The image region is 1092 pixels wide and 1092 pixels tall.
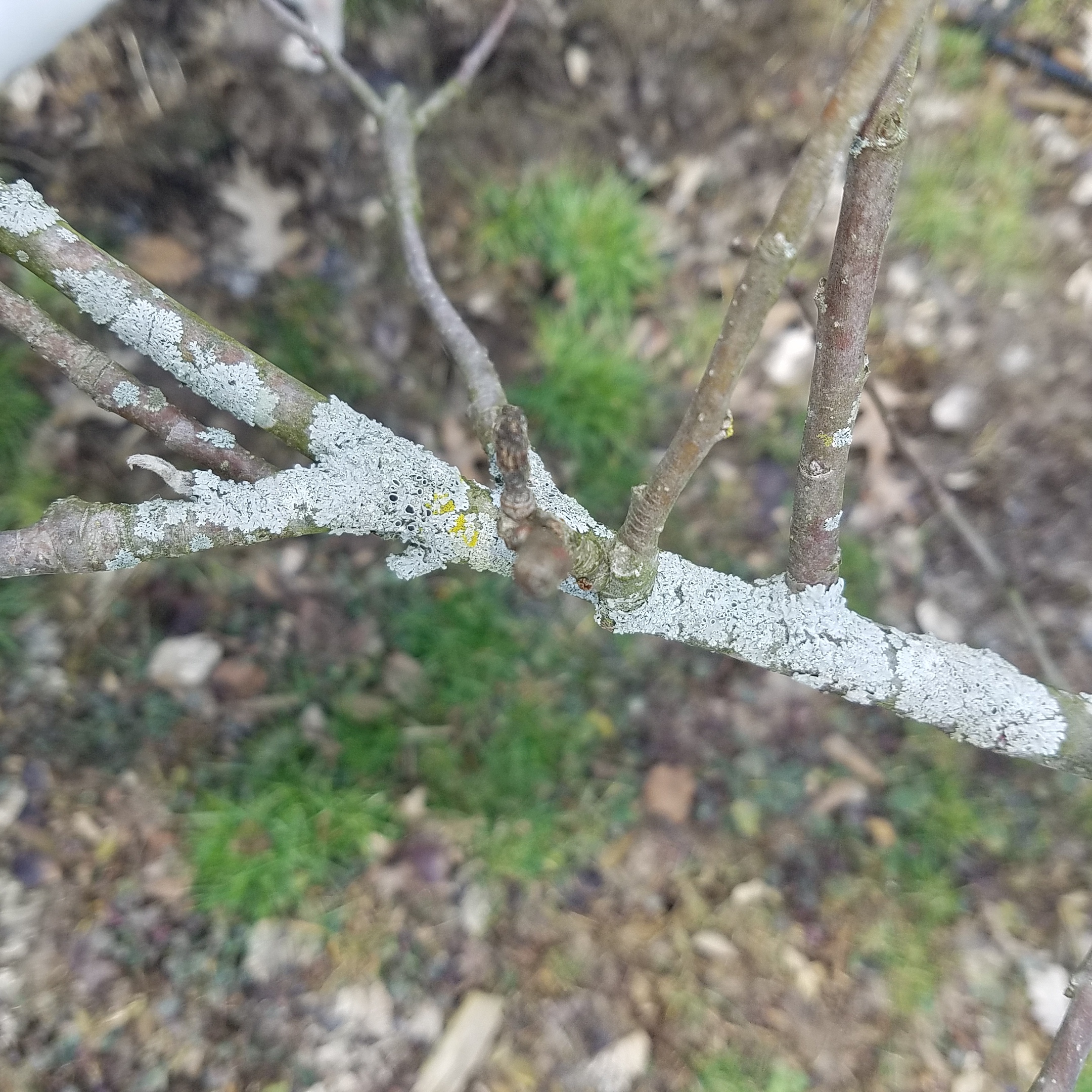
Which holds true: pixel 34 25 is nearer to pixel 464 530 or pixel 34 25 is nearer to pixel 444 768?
pixel 464 530

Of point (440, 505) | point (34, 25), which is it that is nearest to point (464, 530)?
point (440, 505)

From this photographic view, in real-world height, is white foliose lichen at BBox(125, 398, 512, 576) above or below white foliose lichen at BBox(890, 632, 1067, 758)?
below

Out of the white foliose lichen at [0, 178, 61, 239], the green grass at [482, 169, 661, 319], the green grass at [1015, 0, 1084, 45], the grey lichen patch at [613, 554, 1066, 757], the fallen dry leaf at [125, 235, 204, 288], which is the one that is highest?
the green grass at [1015, 0, 1084, 45]

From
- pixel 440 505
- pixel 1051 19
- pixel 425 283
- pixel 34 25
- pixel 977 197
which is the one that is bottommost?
pixel 440 505

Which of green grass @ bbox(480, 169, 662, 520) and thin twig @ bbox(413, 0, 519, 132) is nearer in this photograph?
thin twig @ bbox(413, 0, 519, 132)

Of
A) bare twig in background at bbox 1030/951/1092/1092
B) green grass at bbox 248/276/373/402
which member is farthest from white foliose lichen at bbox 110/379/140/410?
bare twig in background at bbox 1030/951/1092/1092

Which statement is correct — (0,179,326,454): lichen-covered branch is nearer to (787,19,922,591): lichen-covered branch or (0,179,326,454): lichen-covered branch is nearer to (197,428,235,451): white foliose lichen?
(197,428,235,451): white foliose lichen
